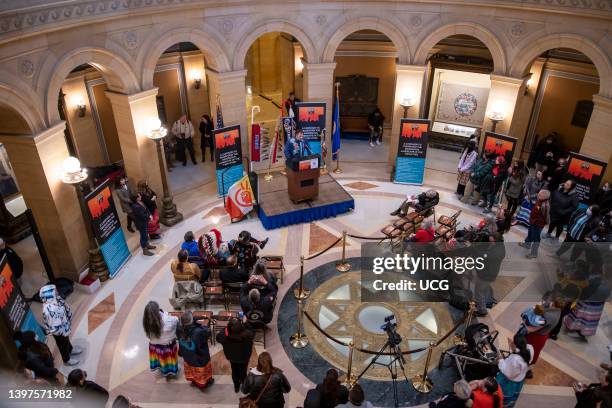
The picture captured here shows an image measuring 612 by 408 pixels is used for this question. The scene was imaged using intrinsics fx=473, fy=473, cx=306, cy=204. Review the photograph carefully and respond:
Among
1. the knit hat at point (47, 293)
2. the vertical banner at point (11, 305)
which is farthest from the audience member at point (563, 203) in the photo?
the vertical banner at point (11, 305)

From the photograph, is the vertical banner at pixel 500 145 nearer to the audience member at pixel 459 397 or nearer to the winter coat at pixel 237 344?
the audience member at pixel 459 397

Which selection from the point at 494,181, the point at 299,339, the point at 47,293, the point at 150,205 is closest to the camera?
the point at 47,293

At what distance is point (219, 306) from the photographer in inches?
366

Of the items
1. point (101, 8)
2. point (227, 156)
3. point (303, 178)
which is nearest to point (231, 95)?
point (227, 156)

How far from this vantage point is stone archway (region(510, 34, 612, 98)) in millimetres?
10867

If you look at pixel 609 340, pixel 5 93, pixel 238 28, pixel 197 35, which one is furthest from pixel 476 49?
pixel 5 93

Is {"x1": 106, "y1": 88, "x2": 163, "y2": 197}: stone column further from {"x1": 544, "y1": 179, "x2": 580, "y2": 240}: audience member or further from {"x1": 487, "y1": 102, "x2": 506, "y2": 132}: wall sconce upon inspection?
{"x1": 544, "y1": 179, "x2": 580, "y2": 240}: audience member

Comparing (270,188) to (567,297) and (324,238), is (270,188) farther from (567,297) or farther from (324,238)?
(567,297)

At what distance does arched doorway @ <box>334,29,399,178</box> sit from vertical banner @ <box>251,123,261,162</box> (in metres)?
3.22

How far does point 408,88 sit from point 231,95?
496cm

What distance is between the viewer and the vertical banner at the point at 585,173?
436 inches

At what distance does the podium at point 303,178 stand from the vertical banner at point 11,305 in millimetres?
6367

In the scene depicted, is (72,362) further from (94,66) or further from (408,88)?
(408,88)

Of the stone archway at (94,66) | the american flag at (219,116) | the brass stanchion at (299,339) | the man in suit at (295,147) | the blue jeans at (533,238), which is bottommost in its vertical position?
the brass stanchion at (299,339)
